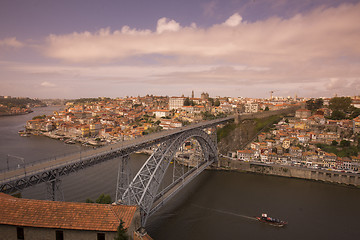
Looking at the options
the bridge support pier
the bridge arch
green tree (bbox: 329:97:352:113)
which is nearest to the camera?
the bridge arch

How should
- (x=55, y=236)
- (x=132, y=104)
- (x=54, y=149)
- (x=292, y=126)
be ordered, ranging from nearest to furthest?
(x=55, y=236), (x=54, y=149), (x=292, y=126), (x=132, y=104)

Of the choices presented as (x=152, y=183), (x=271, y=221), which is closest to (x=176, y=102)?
(x=271, y=221)

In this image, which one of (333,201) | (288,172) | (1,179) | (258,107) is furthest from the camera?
(258,107)

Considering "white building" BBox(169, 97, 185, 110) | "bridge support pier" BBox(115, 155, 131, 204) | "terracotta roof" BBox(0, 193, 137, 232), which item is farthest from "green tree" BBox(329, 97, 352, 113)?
"terracotta roof" BBox(0, 193, 137, 232)

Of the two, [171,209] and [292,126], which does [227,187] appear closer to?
[171,209]

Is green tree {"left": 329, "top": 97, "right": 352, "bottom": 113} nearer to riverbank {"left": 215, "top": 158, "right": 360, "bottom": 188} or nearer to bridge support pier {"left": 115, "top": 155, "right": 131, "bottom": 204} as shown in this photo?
riverbank {"left": 215, "top": 158, "right": 360, "bottom": 188}

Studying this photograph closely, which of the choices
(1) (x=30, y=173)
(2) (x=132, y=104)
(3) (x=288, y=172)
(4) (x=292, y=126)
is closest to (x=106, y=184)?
(1) (x=30, y=173)

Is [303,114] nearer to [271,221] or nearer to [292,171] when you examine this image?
[292,171]
